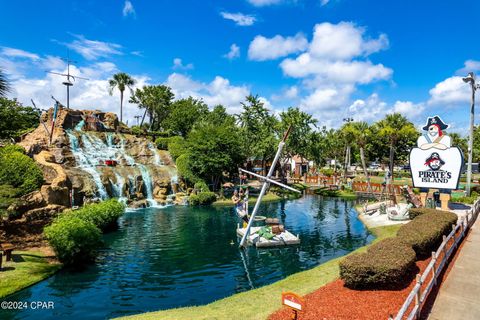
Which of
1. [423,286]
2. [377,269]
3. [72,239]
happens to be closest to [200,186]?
[72,239]

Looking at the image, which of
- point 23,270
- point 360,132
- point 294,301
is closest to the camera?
point 294,301

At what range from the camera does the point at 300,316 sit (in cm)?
1165

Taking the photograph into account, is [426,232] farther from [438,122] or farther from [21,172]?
[21,172]

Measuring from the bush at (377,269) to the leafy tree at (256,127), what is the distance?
53.8 metres

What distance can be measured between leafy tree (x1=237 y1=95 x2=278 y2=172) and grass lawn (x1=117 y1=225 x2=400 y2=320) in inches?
1937

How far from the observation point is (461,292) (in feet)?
43.9

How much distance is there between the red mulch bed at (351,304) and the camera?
11.6m

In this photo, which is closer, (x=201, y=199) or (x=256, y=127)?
(x=201, y=199)

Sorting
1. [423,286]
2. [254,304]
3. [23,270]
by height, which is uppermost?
[423,286]

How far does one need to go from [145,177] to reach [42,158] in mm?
15215

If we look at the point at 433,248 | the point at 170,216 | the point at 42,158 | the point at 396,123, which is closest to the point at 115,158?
the point at 42,158

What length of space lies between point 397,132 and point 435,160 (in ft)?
144

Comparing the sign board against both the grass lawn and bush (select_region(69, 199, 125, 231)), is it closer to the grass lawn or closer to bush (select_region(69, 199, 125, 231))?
the grass lawn

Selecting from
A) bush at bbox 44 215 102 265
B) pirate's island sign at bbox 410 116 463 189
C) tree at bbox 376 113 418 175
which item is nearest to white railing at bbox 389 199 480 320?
pirate's island sign at bbox 410 116 463 189
